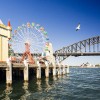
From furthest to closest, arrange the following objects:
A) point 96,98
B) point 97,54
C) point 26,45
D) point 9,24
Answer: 1. point 97,54
2. point 26,45
3. point 9,24
4. point 96,98

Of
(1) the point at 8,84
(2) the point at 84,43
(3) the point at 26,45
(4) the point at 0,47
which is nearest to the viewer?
(1) the point at 8,84

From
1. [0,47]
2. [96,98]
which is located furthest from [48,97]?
[0,47]

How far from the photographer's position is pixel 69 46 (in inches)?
7052

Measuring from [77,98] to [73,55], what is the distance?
11937 cm

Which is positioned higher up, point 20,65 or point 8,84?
point 20,65

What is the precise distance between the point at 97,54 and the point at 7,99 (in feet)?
400

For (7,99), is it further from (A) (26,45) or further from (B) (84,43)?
(B) (84,43)

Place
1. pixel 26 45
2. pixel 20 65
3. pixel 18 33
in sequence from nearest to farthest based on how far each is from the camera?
1. pixel 20 65
2. pixel 26 45
3. pixel 18 33

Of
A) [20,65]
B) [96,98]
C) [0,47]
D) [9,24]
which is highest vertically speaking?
[9,24]

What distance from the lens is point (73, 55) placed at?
14712 centimetres

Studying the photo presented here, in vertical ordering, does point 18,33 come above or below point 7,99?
Result: above

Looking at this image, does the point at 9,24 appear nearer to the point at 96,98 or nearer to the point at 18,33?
the point at 18,33

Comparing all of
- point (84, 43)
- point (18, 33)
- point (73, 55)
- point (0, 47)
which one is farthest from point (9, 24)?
point (84, 43)

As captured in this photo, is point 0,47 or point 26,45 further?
point 26,45
